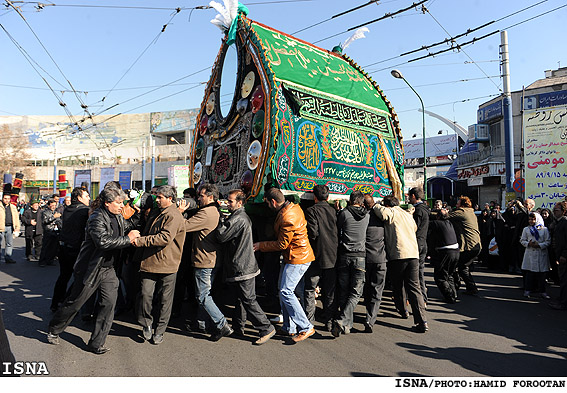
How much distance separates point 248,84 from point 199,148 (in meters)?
1.78

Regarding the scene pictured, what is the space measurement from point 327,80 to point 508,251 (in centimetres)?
704

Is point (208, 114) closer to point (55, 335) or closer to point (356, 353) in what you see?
point (55, 335)

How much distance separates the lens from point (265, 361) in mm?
4027

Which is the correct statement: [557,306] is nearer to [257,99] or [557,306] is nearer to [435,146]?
[257,99]

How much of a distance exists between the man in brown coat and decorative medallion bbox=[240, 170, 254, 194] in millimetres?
1324

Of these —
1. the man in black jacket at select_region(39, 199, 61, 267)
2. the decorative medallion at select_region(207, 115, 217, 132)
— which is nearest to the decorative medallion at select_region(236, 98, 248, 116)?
the decorative medallion at select_region(207, 115, 217, 132)

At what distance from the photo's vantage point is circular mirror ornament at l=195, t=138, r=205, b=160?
23.5ft

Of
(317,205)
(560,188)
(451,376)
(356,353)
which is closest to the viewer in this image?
(451,376)

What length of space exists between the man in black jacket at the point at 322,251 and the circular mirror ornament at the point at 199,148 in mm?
2819

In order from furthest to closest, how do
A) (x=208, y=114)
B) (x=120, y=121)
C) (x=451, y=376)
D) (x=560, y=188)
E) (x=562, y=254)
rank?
(x=120, y=121)
(x=560, y=188)
(x=208, y=114)
(x=562, y=254)
(x=451, y=376)

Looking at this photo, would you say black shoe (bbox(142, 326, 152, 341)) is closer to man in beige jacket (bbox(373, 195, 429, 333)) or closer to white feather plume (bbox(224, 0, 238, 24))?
man in beige jacket (bbox(373, 195, 429, 333))

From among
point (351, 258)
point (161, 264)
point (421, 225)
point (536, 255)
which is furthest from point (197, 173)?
point (536, 255)

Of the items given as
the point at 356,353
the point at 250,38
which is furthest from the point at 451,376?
the point at 250,38

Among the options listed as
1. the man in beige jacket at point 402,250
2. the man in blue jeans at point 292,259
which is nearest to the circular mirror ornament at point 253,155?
the man in blue jeans at point 292,259
